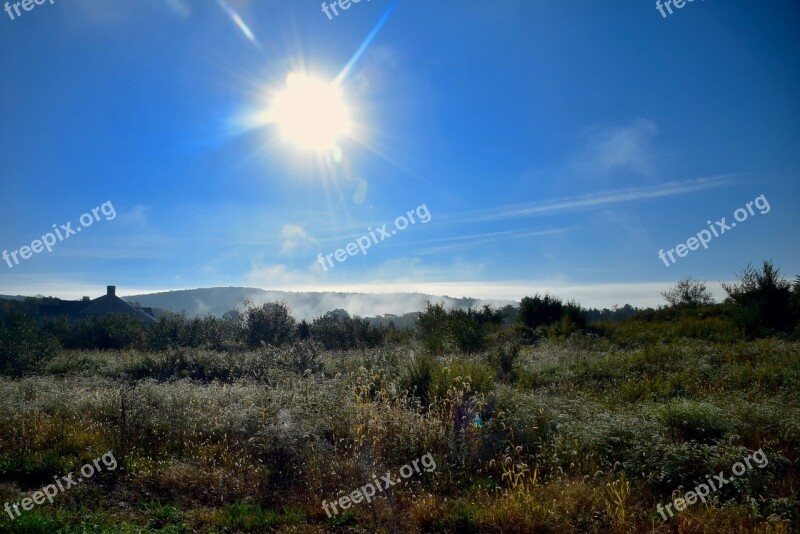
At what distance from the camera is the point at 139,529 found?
12.8ft

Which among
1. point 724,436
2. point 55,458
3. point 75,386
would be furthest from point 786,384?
point 75,386

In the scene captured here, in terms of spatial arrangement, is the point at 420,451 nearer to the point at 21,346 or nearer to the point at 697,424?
the point at 697,424

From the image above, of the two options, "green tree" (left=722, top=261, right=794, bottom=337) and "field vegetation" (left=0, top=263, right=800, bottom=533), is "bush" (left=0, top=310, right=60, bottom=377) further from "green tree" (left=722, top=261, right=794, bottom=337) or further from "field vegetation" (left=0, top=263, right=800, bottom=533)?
"green tree" (left=722, top=261, right=794, bottom=337)

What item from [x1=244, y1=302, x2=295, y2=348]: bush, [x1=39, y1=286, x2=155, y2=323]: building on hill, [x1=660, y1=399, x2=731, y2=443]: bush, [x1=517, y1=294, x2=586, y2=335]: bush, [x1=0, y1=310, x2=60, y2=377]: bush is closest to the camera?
[x1=660, y1=399, x2=731, y2=443]: bush

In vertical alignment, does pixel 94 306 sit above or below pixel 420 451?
above

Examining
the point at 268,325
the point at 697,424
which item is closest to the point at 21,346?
the point at 268,325

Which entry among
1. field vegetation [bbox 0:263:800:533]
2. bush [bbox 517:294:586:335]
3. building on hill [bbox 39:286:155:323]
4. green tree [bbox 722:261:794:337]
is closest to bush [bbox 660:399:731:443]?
field vegetation [bbox 0:263:800:533]

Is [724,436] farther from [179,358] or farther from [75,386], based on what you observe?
[179,358]

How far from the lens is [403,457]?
18.0 ft

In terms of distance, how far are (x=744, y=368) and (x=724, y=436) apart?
5.79m

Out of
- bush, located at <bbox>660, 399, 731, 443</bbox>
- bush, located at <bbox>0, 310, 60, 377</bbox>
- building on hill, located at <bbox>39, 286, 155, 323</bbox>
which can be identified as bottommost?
bush, located at <bbox>660, 399, 731, 443</bbox>

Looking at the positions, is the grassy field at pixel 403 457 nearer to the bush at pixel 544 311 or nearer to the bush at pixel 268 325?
the bush at pixel 268 325

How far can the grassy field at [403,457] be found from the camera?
406 cm

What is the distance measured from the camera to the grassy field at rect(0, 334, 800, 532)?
406cm
